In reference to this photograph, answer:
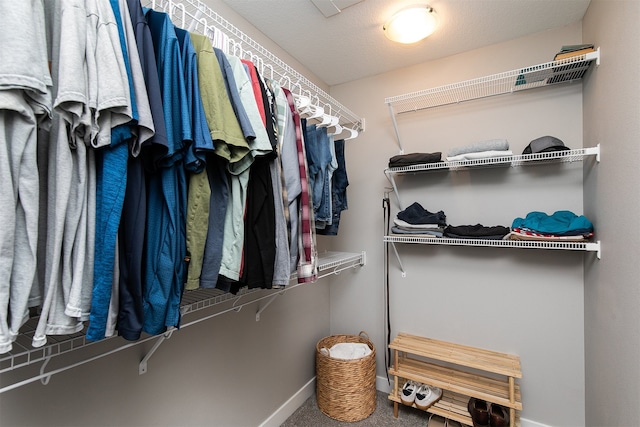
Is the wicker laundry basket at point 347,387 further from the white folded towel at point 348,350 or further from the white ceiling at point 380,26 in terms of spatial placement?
the white ceiling at point 380,26

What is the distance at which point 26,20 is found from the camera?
55 centimetres

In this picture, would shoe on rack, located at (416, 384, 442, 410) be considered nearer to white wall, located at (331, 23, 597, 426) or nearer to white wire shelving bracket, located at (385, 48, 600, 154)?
white wall, located at (331, 23, 597, 426)

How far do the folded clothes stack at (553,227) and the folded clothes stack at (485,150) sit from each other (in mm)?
380

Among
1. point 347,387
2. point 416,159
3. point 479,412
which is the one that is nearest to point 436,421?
point 479,412

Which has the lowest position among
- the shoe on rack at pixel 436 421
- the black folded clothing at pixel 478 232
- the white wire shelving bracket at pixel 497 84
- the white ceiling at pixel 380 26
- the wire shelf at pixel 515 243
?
the shoe on rack at pixel 436 421

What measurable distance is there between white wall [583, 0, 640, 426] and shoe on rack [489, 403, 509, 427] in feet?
1.26

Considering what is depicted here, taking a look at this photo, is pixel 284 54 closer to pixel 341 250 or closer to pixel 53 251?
pixel 341 250

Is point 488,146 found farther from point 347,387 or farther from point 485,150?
point 347,387

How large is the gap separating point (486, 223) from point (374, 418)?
1432 mm

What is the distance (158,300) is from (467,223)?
1.83 m

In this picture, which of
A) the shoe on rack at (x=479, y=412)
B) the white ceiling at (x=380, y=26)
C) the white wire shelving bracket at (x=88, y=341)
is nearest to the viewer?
the white wire shelving bracket at (x=88, y=341)

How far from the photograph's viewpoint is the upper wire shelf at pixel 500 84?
1515mm

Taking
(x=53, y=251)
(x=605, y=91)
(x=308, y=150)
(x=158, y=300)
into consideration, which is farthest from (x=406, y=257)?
(x=53, y=251)

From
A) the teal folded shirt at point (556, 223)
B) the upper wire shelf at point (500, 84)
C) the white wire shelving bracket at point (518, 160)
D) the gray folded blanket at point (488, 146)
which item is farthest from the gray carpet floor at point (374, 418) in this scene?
the upper wire shelf at point (500, 84)
